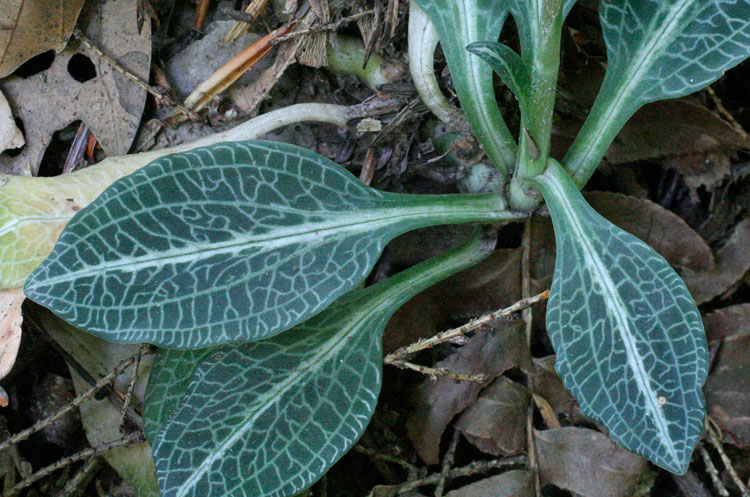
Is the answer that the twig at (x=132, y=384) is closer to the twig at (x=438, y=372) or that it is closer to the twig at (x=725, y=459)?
the twig at (x=438, y=372)

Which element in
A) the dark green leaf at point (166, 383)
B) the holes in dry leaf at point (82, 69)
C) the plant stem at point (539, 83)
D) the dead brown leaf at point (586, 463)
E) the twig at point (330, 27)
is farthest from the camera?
the holes in dry leaf at point (82, 69)

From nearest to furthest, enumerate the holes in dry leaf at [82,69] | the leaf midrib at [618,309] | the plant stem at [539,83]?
the leaf midrib at [618,309], the plant stem at [539,83], the holes in dry leaf at [82,69]

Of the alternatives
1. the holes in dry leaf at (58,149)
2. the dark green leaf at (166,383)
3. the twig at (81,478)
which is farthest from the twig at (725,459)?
the holes in dry leaf at (58,149)

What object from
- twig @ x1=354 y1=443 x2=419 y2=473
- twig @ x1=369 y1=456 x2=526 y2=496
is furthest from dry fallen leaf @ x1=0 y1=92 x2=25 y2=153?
twig @ x1=369 y1=456 x2=526 y2=496

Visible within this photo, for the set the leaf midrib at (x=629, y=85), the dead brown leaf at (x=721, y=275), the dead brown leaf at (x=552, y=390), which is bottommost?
the dead brown leaf at (x=552, y=390)

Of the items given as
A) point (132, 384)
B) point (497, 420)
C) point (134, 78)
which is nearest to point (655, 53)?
point (497, 420)

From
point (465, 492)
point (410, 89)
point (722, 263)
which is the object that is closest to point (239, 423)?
point (465, 492)
